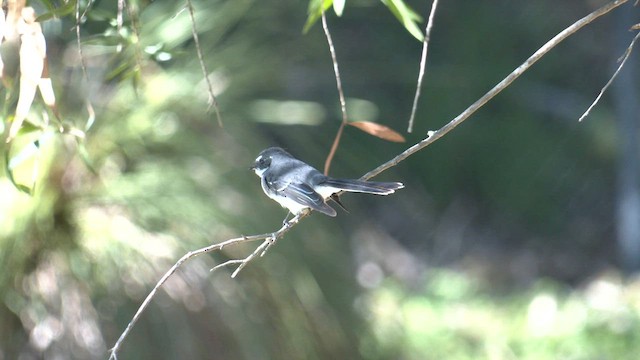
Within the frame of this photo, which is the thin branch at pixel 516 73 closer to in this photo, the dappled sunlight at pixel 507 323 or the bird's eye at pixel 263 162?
the bird's eye at pixel 263 162

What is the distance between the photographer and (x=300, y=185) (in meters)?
1.75

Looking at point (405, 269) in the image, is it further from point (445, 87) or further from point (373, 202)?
point (445, 87)

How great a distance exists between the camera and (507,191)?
491 centimetres

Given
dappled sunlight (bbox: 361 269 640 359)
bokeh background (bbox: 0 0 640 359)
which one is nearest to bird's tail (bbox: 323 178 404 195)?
bokeh background (bbox: 0 0 640 359)

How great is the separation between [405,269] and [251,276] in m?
2.30

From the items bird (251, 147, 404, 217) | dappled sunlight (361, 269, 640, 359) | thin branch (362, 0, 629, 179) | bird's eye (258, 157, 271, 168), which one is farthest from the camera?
dappled sunlight (361, 269, 640, 359)

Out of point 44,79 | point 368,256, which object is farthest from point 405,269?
point 44,79

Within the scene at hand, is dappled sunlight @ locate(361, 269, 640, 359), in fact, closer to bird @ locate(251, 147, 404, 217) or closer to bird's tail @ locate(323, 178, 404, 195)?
bird @ locate(251, 147, 404, 217)

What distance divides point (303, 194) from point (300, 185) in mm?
73

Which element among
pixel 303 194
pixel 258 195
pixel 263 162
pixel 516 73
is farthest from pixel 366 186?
pixel 258 195

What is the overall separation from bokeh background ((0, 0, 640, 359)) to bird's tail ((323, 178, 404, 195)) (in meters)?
0.38

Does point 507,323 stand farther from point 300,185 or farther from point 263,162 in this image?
point 300,185

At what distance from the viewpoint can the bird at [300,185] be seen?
1524mm

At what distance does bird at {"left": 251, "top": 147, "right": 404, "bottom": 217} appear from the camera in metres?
1.52
